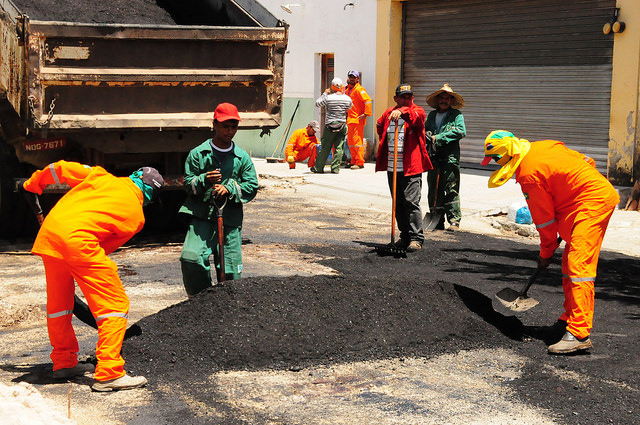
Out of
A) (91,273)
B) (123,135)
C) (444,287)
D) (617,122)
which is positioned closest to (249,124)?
(123,135)

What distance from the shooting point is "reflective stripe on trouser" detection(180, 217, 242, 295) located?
628cm

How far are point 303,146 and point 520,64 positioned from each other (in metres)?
4.41

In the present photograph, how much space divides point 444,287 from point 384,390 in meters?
1.74

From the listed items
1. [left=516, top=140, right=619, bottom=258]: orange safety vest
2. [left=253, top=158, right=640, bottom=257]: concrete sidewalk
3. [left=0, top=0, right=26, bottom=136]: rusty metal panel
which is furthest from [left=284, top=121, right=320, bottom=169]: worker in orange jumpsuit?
[left=516, top=140, right=619, bottom=258]: orange safety vest

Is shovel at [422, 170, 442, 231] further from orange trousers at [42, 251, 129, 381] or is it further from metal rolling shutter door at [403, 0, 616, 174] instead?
orange trousers at [42, 251, 129, 381]

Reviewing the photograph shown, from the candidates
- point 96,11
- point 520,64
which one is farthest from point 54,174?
point 520,64

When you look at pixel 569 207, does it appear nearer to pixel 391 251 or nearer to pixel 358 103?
pixel 391 251

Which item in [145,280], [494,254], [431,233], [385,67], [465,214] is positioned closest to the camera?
[145,280]

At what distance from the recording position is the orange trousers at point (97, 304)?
17.2ft

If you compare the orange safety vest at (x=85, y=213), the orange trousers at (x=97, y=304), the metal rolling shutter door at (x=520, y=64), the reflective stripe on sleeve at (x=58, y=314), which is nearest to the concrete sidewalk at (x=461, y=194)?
the metal rolling shutter door at (x=520, y=64)

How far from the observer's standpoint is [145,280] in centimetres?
812

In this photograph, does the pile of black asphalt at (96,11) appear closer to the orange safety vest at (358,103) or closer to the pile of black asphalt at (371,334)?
the pile of black asphalt at (371,334)

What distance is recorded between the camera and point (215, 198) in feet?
20.5

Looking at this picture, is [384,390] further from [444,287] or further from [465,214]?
[465,214]
